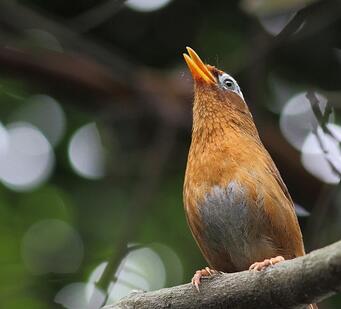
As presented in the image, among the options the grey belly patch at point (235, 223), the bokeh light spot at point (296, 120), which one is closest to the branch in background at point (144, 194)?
the bokeh light spot at point (296, 120)

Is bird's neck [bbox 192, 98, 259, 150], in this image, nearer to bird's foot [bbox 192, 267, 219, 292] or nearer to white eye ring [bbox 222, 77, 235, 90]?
white eye ring [bbox 222, 77, 235, 90]

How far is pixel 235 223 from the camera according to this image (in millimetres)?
3990

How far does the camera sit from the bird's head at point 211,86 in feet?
15.6

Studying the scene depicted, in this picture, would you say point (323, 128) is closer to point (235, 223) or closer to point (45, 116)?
point (235, 223)

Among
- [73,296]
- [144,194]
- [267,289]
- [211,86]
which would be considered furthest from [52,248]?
[267,289]

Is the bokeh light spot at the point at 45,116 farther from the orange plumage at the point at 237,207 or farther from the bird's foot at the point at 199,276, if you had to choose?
the bird's foot at the point at 199,276

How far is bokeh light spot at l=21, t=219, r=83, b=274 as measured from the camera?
5883mm

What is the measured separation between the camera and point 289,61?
251 inches

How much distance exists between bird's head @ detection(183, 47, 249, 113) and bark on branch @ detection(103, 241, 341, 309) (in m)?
1.53

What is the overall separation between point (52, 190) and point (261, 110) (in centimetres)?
169

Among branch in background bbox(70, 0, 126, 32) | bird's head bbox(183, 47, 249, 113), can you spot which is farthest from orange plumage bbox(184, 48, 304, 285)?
branch in background bbox(70, 0, 126, 32)

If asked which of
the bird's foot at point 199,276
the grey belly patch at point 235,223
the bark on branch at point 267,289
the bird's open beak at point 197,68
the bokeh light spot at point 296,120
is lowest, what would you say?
the bark on branch at point 267,289

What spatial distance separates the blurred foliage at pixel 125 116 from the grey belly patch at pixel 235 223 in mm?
1319

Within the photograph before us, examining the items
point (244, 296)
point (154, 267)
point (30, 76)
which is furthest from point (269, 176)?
point (30, 76)
